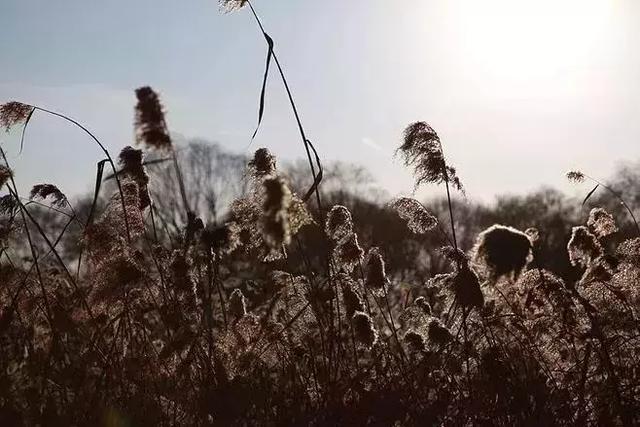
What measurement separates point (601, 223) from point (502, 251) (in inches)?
84.6

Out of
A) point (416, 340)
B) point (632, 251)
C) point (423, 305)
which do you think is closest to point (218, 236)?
point (416, 340)

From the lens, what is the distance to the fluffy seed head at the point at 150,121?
3004 mm

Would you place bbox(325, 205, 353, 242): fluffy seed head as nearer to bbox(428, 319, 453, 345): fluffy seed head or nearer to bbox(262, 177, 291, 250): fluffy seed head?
bbox(428, 319, 453, 345): fluffy seed head

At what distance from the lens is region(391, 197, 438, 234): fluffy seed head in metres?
4.28


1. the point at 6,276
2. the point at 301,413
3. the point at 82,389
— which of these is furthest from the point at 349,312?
the point at 6,276

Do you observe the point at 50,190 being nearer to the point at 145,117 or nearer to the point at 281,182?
the point at 145,117

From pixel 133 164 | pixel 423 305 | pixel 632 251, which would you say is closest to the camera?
pixel 133 164

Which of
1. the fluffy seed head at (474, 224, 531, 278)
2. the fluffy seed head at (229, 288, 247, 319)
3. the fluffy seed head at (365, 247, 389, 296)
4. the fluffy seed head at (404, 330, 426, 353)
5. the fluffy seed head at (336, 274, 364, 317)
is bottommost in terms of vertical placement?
the fluffy seed head at (474, 224, 531, 278)

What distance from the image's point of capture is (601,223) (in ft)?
14.8

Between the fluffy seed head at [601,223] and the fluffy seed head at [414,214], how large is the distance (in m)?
0.93

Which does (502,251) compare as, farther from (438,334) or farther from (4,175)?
(4,175)

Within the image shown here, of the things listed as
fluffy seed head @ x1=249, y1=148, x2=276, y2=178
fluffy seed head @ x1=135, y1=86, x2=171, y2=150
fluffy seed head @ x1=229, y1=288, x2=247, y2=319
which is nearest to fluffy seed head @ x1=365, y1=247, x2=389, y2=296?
fluffy seed head @ x1=229, y1=288, x2=247, y2=319

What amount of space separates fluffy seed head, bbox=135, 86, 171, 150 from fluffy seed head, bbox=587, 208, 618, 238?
2.54m

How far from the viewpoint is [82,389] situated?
156 inches
